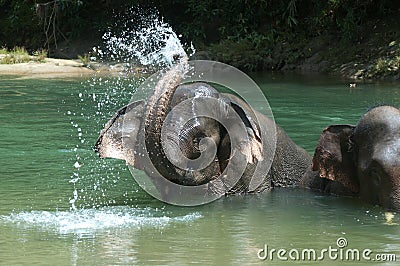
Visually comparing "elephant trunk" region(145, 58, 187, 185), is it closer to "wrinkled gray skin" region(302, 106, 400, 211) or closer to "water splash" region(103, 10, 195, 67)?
"wrinkled gray skin" region(302, 106, 400, 211)

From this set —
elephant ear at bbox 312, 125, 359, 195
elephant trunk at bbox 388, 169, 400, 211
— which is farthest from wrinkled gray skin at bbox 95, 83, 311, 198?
elephant trunk at bbox 388, 169, 400, 211

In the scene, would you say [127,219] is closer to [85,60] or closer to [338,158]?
[338,158]

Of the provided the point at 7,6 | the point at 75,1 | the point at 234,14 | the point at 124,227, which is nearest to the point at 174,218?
the point at 124,227

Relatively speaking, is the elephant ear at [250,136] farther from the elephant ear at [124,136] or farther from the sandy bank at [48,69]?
the sandy bank at [48,69]

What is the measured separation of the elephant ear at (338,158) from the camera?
8766 mm

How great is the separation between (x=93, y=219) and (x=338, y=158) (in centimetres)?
244

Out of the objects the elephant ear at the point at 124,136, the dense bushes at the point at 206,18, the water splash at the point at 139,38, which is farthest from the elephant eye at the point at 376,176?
the water splash at the point at 139,38

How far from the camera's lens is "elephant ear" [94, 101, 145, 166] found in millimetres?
8219

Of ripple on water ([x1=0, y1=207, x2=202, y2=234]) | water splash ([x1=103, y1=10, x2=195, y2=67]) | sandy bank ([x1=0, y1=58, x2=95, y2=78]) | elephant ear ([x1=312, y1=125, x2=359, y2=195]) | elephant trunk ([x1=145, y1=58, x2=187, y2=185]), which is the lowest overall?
ripple on water ([x1=0, y1=207, x2=202, y2=234])

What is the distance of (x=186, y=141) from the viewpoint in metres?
8.23

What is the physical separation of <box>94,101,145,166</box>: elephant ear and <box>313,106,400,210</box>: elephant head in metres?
1.86

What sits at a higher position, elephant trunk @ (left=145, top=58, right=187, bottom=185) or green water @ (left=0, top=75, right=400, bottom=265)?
elephant trunk @ (left=145, top=58, right=187, bottom=185)

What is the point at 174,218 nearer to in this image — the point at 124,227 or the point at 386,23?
the point at 124,227

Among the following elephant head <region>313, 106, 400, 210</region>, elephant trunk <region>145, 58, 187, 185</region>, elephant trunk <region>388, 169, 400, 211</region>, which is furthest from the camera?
elephant head <region>313, 106, 400, 210</region>
